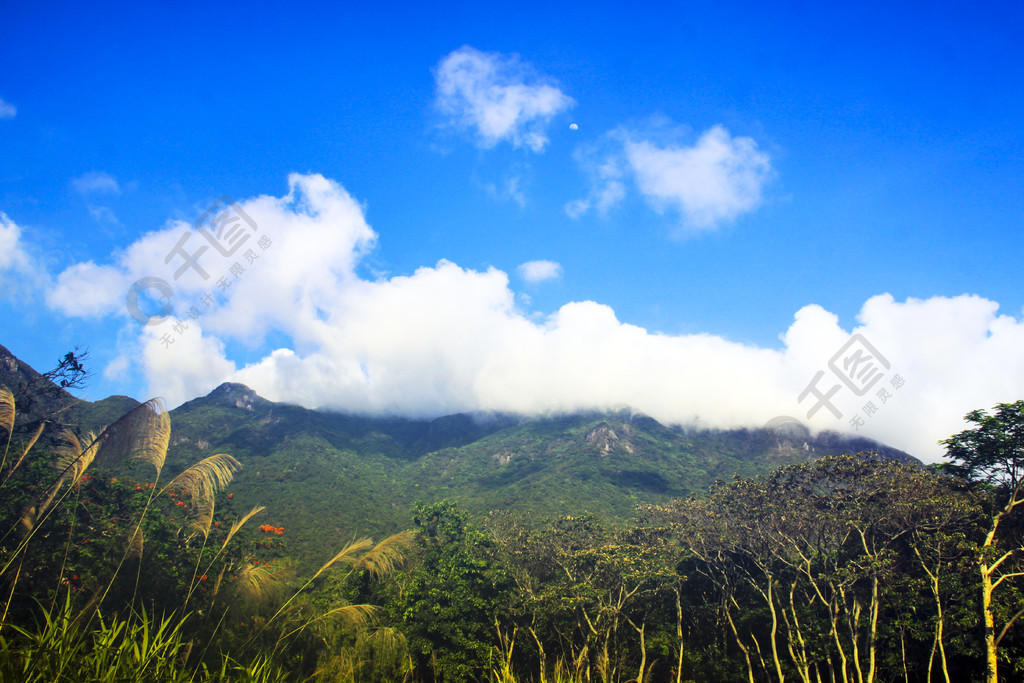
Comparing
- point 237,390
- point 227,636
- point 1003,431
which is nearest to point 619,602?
point 1003,431

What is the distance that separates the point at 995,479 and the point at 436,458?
290ft

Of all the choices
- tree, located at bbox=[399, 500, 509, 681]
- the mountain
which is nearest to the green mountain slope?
the mountain

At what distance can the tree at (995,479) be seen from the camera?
1480cm

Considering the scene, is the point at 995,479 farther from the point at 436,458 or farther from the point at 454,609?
the point at 436,458

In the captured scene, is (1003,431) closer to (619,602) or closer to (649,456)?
(619,602)

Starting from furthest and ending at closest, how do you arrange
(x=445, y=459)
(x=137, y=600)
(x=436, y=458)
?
(x=436, y=458), (x=445, y=459), (x=137, y=600)

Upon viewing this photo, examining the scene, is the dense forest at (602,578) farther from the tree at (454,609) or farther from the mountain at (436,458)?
the mountain at (436,458)

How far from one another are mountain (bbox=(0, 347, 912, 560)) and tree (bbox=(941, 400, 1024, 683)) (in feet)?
128

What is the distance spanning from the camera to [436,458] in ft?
317

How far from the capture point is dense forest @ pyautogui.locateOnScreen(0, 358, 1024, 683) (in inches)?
308

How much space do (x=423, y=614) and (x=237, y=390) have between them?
107 metres

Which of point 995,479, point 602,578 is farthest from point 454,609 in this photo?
A: point 995,479

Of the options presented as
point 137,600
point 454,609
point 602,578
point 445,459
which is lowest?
point 454,609

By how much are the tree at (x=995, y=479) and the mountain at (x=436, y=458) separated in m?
39.0
